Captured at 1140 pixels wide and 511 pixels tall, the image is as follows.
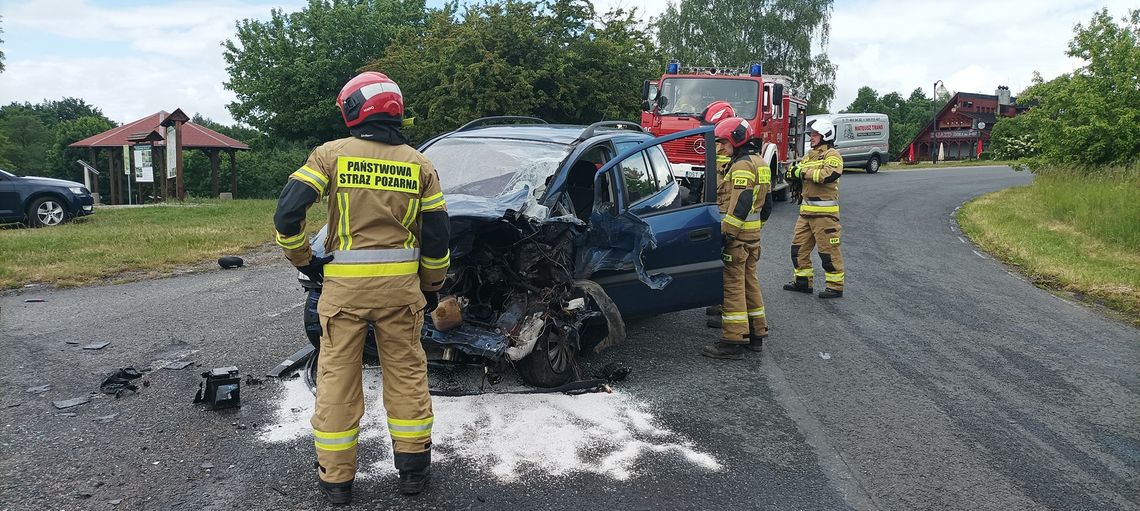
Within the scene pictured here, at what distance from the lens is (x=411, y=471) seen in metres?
3.53

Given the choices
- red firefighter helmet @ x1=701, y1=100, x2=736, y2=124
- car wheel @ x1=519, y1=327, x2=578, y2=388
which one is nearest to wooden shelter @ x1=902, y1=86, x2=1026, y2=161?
red firefighter helmet @ x1=701, y1=100, x2=736, y2=124

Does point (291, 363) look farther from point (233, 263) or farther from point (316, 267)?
point (233, 263)

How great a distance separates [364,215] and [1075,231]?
43.1 feet

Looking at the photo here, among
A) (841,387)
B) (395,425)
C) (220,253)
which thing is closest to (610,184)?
(841,387)

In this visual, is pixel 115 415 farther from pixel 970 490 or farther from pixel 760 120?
pixel 760 120

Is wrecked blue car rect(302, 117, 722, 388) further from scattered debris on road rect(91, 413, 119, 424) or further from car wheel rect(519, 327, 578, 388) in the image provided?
scattered debris on road rect(91, 413, 119, 424)

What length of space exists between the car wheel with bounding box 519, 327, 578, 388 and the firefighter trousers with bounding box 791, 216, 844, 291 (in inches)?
154

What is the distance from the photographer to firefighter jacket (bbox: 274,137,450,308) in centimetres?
342

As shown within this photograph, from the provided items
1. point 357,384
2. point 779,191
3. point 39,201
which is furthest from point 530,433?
point 779,191

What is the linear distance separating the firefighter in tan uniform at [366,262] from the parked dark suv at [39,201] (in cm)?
1318

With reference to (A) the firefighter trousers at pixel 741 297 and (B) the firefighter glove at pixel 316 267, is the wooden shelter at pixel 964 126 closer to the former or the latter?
(A) the firefighter trousers at pixel 741 297

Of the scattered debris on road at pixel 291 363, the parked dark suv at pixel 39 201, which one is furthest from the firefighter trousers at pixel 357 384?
the parked dark suv at pixel 39 201

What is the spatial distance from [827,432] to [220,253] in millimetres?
8523

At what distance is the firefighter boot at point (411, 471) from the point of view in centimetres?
352
